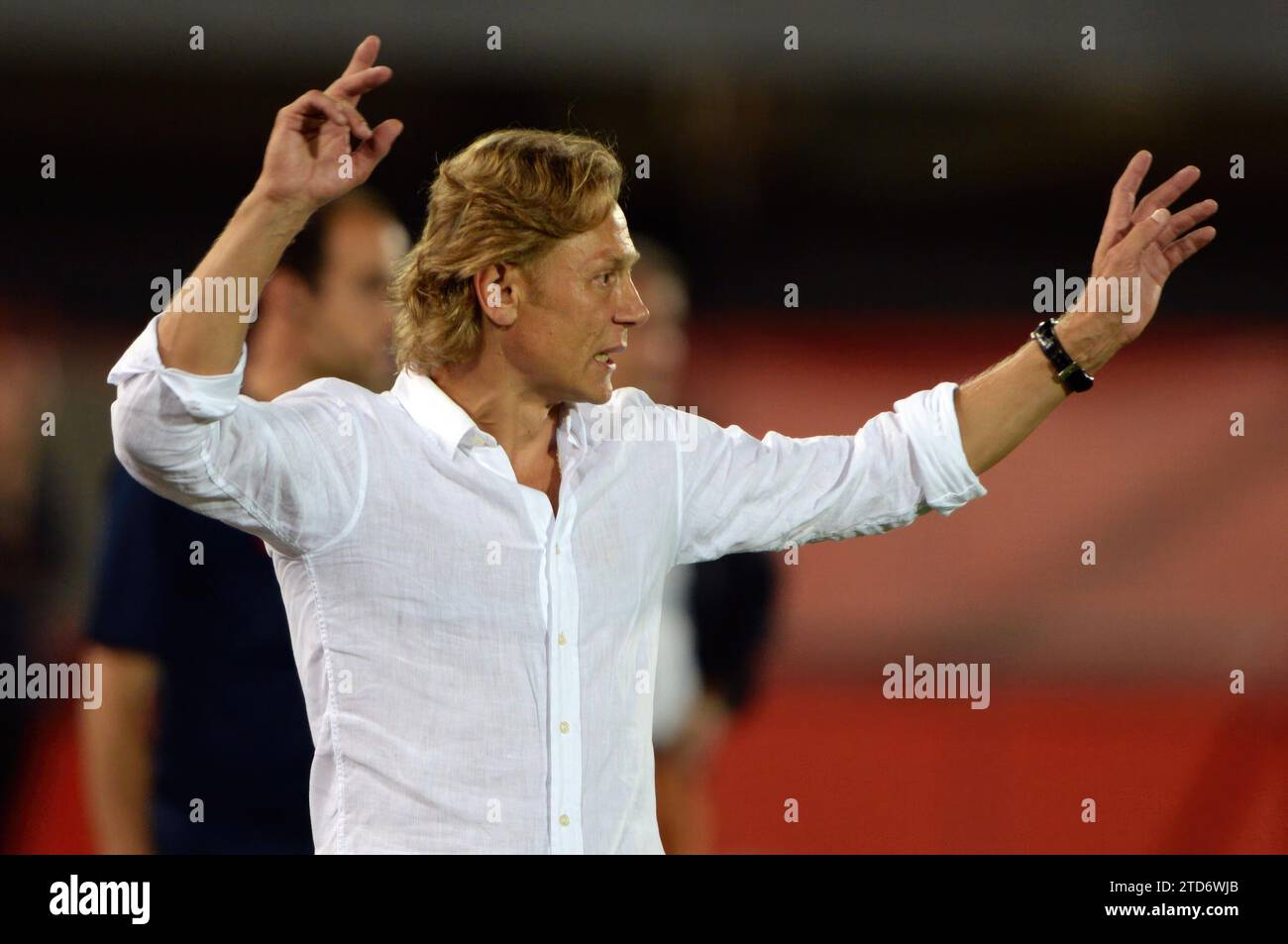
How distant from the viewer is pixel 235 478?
4.62ft

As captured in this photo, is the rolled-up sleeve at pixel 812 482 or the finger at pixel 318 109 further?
the rolled-up sleeve at pixel 812 482

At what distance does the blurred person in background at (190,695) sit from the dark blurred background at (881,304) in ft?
3.08

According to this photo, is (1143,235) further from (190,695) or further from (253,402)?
(190,695)

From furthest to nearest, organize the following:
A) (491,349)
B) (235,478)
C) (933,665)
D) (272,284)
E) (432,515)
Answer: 1. (933,665)
2. (272,284)
3. (491,349)
4. (432,515)
5. (235,478)

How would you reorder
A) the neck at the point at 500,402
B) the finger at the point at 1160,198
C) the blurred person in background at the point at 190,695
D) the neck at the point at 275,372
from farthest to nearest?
1. the neck at the point at 275,372
2. the blurred person in background at the point at 190,695
3. the finger at the point at 1160,198
4. the neck at the point at 500,402

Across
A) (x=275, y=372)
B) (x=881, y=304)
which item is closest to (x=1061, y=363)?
(x=275, y=372)

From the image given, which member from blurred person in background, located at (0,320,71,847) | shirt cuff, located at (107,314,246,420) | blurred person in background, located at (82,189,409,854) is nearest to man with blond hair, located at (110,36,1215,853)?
shirt cuff, located at (107,314,246,420)

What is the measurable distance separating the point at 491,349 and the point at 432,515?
237mm

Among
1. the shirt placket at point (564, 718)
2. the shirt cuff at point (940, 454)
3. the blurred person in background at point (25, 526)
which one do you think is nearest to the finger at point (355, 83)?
the shirt placket at point (564, 718)

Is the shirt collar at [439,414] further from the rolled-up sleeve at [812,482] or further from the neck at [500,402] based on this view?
the rolled-up sleeve at [812,482]

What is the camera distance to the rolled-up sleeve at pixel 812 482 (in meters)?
1.76

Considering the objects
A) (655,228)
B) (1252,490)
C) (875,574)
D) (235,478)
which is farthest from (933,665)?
(235,478)
